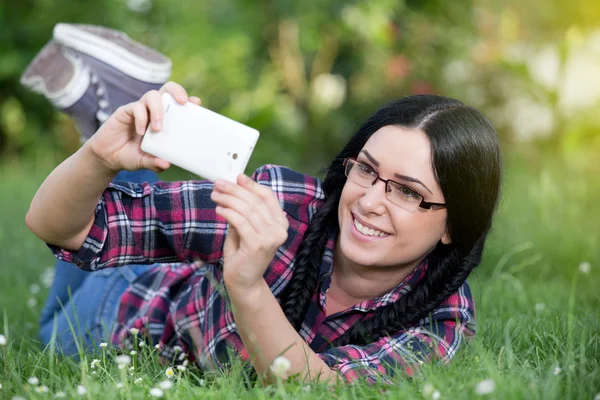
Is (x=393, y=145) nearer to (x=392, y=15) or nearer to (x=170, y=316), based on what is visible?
(x=170, y=316)

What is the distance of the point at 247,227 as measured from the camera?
151 centimetres

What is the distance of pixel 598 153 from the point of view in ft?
21.5

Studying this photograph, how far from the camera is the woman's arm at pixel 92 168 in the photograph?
5.24 ft

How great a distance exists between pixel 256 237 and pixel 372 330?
0.65m

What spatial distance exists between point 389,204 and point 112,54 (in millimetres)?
1643

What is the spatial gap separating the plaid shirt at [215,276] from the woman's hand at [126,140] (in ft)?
0.73

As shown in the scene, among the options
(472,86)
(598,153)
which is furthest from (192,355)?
(472,86)

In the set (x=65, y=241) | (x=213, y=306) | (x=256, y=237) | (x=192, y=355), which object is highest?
(x=256, y=237)

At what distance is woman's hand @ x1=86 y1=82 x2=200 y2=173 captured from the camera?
1.60m

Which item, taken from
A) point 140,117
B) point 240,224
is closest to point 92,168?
point 140,117

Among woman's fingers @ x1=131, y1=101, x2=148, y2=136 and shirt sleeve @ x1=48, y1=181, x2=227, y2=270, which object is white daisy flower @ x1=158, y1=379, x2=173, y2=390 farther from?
woman's fingers @ x1=131, y1=101, x2=148, y2=136

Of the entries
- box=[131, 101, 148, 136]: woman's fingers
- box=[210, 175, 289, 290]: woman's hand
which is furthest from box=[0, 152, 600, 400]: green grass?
box=[131, 101, 148, 136]: woman's fingers

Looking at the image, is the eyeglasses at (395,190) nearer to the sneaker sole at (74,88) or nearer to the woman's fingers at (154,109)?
the woman's fingers at (154,109)

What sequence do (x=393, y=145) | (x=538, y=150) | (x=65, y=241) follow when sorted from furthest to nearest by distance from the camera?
(x=538, y=150) < (x=393, y=145) < (x=65, y=241)
